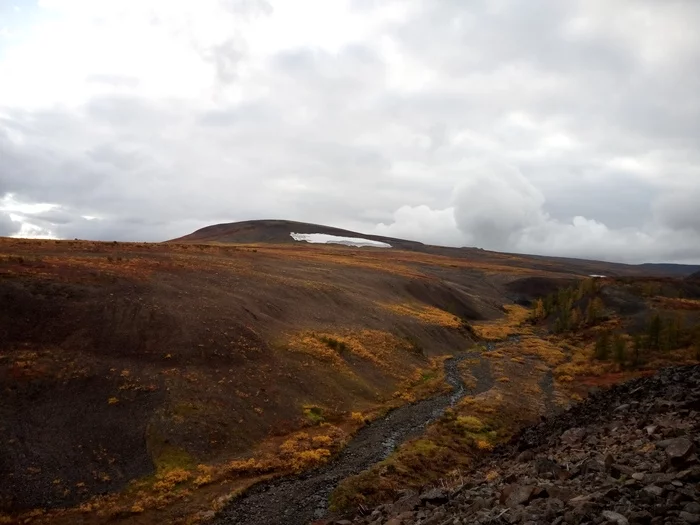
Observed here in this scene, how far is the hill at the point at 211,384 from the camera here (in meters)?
26.6

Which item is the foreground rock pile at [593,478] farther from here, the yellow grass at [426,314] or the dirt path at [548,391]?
the yellow grass at [426,314]

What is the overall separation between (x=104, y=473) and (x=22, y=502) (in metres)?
4.06

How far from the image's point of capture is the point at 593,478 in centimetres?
1794

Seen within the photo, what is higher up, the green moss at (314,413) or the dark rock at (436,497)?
the dark rock at (436,497)

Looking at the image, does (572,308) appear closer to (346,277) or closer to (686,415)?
(346,277)

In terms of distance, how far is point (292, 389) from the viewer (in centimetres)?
4053

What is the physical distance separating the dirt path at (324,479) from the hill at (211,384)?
0.26 metres

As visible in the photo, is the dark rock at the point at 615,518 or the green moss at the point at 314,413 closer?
the dark rock at the point at 615,518

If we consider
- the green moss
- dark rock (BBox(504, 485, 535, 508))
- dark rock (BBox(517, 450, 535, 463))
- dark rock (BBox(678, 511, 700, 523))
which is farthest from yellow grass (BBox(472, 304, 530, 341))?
dark rock (BBox(678, 511, 700, 523))

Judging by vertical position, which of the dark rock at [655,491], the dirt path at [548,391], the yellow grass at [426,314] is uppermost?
the dark rock at [655,491]

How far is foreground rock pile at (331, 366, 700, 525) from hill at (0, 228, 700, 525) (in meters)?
5.94

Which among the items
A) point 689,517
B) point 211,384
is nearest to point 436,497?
point 689,517

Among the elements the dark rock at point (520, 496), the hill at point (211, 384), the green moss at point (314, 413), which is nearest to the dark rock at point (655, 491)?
the dark rock at point (520, 496)

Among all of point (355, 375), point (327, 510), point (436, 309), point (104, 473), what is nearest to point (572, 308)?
point (436, 309)
